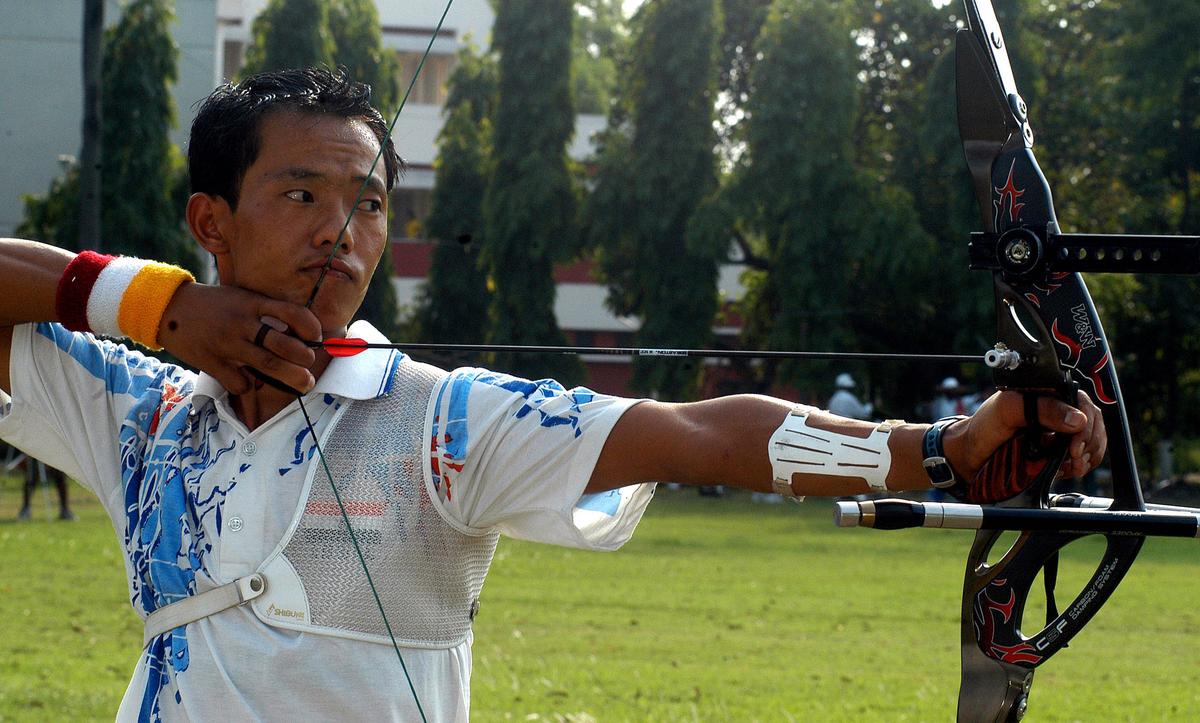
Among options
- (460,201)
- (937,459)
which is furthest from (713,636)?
(937,459)

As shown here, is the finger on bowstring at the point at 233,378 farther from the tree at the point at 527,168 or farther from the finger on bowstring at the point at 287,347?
the tree at the point at 527,168

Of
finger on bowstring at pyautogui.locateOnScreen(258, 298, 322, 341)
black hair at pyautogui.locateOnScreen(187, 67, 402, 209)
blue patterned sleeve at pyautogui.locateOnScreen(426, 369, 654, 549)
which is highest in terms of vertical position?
black hair at pyautogui.locateOnScreen(187, 67, 402, 209)

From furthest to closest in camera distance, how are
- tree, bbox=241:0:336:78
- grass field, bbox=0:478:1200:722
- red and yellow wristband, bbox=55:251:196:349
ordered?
1. grass field, bbox=0:478:1200:722
2. tree, bbox=241:0:336:78
3. red and yellow wristband, bbox=55:251:196:349

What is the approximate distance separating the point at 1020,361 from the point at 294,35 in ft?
6.88

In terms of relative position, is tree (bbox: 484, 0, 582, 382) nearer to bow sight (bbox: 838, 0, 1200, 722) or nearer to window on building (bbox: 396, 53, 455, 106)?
window on building (bbox: 396, 53, 455, 106)

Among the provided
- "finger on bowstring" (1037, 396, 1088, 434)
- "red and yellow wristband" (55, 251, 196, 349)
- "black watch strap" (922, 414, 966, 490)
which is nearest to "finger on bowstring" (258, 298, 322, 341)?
"red and yellow wristband" (55, 251, 196, 349)

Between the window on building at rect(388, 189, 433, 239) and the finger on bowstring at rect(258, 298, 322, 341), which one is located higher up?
the window on building at rect(388, 189, 433, 239)

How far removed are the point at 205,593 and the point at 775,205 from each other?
4.47 m

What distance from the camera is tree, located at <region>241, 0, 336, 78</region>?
3176 millimetres

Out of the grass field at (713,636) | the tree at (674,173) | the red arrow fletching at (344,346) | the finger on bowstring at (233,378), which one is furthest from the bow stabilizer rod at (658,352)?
the grass field at (713,636)

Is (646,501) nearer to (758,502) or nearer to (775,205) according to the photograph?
(775,205)

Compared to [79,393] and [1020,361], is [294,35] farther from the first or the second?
[1020,361]

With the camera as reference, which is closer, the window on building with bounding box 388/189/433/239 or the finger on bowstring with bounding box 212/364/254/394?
the finger on bowstring with bounding box 212/364/254/394

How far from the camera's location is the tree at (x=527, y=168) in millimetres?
3238
